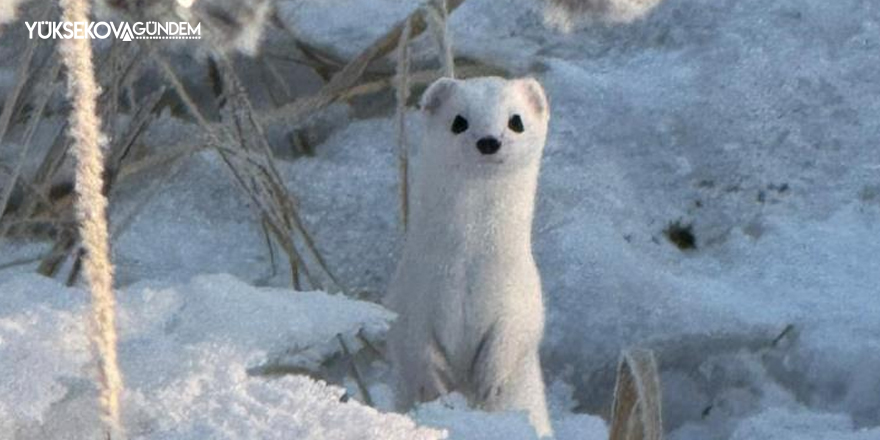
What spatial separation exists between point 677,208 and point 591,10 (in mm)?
353

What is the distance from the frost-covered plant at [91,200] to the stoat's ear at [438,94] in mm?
1370

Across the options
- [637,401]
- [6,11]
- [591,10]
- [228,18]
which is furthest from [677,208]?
[6,11]

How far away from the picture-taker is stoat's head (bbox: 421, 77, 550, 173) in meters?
2.19

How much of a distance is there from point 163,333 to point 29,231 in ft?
4.00

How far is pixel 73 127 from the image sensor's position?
2.75 ft

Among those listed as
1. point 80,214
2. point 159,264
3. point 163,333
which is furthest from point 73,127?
point 159,264

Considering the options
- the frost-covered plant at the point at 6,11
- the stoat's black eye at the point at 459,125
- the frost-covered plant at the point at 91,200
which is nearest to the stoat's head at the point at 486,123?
the stoat's black eye at the point at 459,125

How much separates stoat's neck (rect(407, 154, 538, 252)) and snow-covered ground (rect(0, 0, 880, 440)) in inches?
7.0

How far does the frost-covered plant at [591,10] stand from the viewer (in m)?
2.88

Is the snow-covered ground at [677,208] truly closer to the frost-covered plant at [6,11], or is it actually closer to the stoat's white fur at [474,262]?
the stoat's white fur at [474,262]

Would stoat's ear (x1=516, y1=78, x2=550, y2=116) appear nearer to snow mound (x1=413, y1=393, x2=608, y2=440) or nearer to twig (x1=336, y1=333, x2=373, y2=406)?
twig (x1=336, y1=333, x2=373, y2=406)
